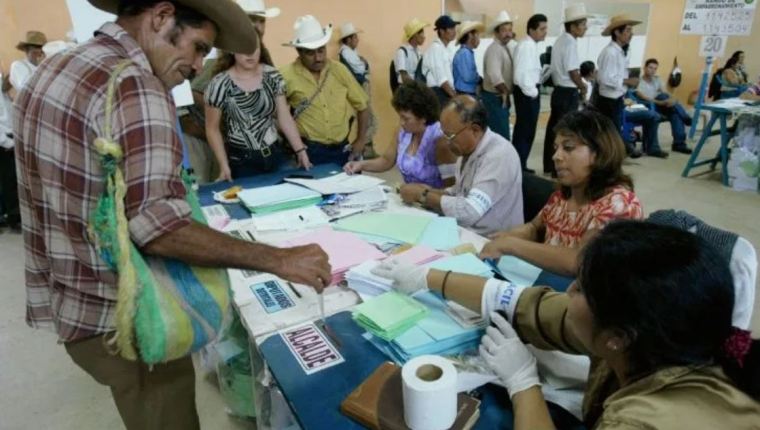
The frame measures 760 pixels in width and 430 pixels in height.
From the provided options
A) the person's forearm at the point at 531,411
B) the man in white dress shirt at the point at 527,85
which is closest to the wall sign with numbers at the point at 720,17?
the man in white dress shirt at the point at 527,85

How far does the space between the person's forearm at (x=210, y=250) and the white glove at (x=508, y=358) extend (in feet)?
1.54

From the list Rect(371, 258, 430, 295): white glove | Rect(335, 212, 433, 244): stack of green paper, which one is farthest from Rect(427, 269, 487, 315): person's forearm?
Rect(335, 212, 433, 244): stack of green paper

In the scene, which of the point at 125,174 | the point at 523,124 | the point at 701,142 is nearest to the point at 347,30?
the point at 523,124

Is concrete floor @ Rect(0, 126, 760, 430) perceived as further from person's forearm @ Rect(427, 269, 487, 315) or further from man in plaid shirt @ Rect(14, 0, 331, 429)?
person's forearm @ Rect(427, 269, 487, 315)

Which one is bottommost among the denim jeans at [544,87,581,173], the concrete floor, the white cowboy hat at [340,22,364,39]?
the concrete floor

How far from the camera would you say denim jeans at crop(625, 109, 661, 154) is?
541 centimetres

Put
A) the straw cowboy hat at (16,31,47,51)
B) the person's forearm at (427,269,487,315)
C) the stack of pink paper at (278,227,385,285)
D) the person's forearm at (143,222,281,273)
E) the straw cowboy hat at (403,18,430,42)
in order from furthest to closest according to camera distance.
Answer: the straw cowboy hat at (403,18,430,42) → the straw cowboy hat at (16,31,47,51) → the stack of pink paper at (278,227,385,285) → the person's forearm at (427,269,487,315) → the person's forearm at (143,222,281,273)

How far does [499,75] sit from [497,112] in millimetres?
364

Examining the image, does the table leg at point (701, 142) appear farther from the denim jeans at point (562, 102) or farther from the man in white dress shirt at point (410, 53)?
the man in white dress shirt at point (410, 53)

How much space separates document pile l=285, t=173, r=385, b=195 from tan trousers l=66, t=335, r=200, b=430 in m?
0.98

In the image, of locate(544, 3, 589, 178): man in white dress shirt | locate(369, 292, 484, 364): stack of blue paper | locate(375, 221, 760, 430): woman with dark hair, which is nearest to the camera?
locate(375, 221, 760, 430): woman with dark hair

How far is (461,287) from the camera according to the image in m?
1.12

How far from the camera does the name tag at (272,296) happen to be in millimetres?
1208

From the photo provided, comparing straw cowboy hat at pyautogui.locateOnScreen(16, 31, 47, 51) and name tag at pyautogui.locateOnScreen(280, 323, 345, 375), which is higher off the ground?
straw cowboy hat at pyautogui.locateOnScreen(16, 31, 47, 51)
